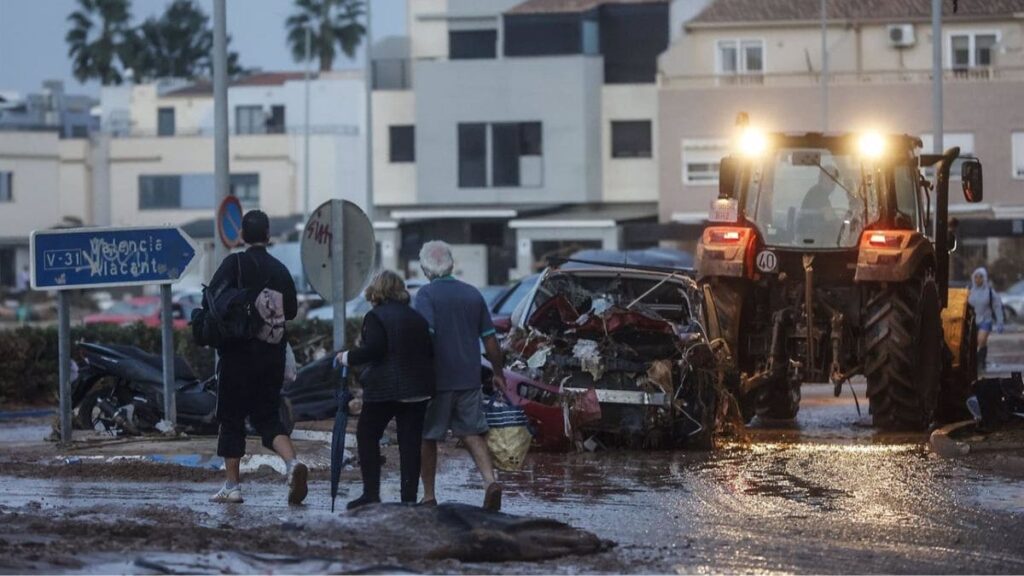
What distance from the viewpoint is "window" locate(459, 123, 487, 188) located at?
57906mm

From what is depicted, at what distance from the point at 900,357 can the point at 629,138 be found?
1630 inches

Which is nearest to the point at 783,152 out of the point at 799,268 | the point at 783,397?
the point at 799,268

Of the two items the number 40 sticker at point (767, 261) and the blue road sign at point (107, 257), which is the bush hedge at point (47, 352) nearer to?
the blue road sign at point (107, 257)

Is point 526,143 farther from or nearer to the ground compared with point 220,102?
farther from the ground

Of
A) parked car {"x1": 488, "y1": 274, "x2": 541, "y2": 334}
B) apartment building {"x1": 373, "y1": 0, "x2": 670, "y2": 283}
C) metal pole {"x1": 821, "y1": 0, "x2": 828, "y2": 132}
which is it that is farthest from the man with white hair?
apartment building {"x1": 373, "y1": 0, "x2": 670, "y2": 283}

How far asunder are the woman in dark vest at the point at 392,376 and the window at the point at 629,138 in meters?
47.0

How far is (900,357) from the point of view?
57.6 feet

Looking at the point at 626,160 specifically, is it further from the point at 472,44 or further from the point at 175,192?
the point at 175,192

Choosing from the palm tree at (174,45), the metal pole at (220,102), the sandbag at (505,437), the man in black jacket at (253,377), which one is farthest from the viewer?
the palm tree at (174,45)

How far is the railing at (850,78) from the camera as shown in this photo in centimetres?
5338

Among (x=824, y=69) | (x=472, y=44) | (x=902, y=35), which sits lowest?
(x=824, y=69)

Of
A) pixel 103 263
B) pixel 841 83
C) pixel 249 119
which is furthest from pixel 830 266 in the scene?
pixel 249 119

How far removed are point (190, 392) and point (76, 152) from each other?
58748 mm

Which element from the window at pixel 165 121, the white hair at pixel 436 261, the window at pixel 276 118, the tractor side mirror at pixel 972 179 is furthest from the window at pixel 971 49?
the white hair at pixel 436 261
